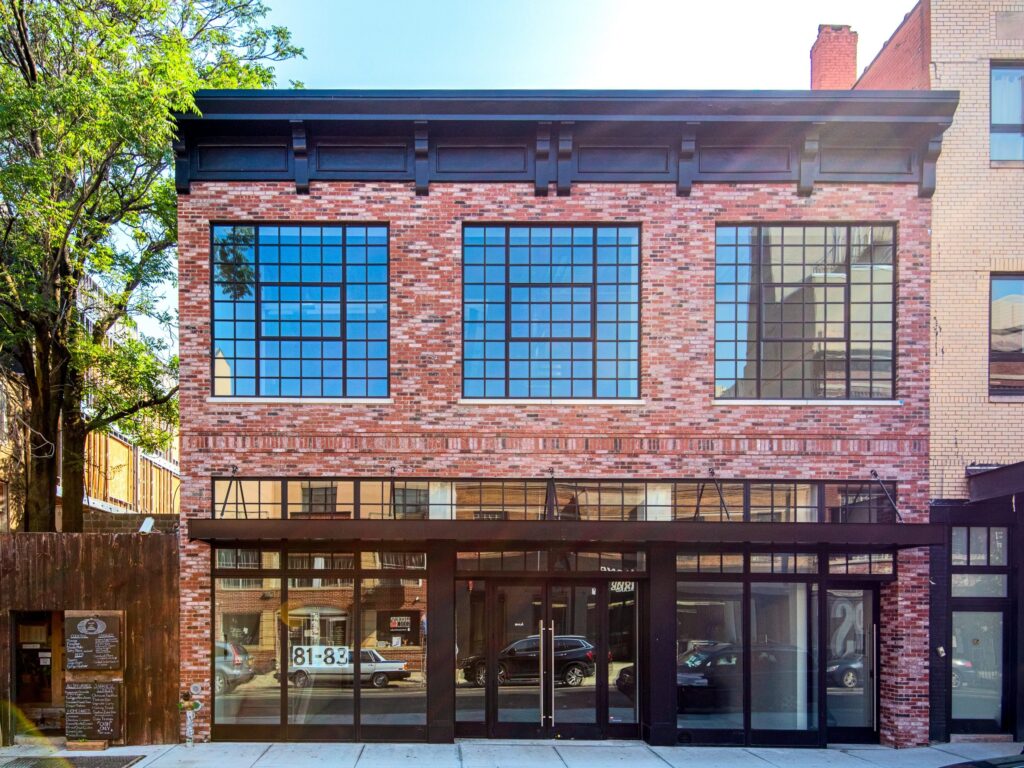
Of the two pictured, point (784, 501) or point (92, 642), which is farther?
point (784, 501)

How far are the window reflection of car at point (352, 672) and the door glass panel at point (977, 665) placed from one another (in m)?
8.54

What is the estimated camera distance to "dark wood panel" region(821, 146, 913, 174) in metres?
13.0

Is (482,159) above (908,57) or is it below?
below

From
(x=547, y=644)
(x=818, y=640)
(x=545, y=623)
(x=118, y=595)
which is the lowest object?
(x=547, y=644)

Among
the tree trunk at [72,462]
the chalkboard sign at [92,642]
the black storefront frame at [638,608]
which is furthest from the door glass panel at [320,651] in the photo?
the tree trunk at [72,462]

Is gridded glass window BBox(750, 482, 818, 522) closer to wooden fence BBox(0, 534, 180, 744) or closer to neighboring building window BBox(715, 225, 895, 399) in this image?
neighboring building window BBox(715, 225, 895, 399)

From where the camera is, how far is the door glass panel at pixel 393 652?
1240cm

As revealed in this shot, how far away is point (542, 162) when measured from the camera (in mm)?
12805

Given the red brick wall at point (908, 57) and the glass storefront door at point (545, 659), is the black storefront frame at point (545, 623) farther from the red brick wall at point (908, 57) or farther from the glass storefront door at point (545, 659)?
the red brick wall at point (908, 57)

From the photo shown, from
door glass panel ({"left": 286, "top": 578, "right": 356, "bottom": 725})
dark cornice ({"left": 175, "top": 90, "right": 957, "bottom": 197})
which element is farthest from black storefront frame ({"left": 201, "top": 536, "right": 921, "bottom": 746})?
dark cornice ({"left": 175, "top": 90, "right": 957, "bottom": 197})

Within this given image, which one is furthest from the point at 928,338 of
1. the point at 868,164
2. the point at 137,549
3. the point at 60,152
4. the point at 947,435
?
the point at 60,152

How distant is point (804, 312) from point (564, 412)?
4.21m

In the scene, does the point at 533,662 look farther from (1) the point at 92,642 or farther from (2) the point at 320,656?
(1) the point at 92,642

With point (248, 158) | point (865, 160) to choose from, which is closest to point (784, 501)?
point (865, 160)
